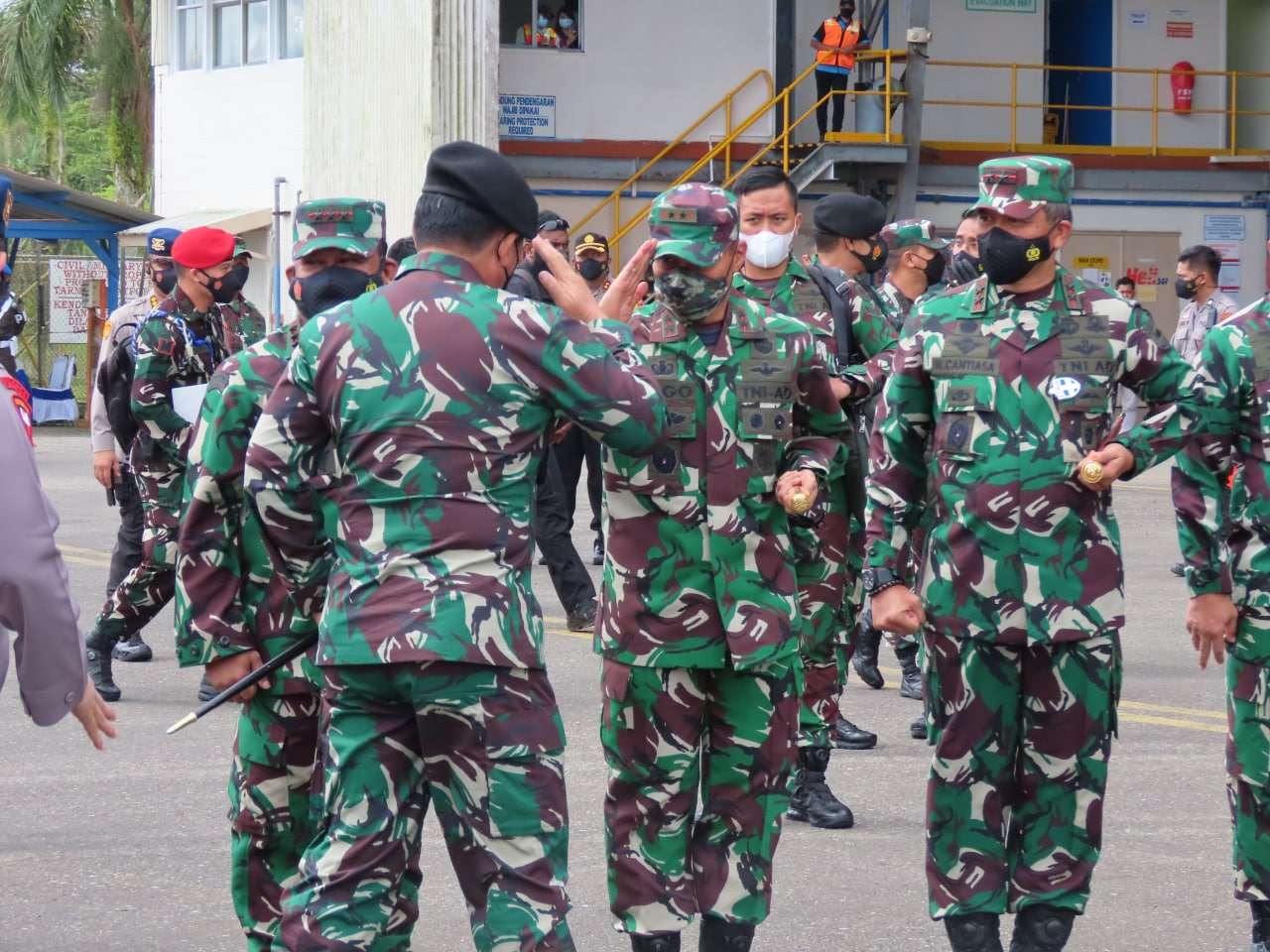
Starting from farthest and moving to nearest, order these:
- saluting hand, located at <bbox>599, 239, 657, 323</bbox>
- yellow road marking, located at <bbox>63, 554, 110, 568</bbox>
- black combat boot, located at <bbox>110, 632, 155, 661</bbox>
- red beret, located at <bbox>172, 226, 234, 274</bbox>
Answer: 1. yellow road marking, located at <bbox>63, 554, 110, 568</bbox>
2. black combat boot, located at <bbox>110, 632, 155, 661</bbox>
3. red beret, located at <bbox>172, 226, 234, 274</bbox>
4. saluting hand, located at <bbox>599, 239, 657, 323</bbox>

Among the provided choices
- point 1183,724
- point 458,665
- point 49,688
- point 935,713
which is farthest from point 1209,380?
point 1183,724

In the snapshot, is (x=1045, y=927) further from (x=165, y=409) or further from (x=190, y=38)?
(x=190, y=38)

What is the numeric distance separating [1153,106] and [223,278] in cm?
2105

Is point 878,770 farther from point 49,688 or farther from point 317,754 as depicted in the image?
point 49,688

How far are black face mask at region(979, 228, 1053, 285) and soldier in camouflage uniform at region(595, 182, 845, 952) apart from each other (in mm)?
606

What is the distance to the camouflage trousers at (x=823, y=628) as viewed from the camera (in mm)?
6316

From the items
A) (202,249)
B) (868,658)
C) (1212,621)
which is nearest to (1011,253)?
(1212,621)

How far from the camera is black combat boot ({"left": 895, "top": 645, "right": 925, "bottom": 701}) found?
28.1 feet

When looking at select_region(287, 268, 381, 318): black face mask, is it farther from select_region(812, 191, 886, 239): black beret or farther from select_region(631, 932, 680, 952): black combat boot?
select_region(812, 191, 886, 239): black beret

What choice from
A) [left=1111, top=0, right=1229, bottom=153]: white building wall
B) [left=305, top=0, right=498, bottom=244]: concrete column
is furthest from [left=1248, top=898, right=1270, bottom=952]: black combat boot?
[left=1111, top=0, right=1229, bottom=153]: white building wall

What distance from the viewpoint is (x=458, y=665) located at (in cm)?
366

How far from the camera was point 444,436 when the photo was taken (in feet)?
12.1

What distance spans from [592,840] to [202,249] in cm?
344

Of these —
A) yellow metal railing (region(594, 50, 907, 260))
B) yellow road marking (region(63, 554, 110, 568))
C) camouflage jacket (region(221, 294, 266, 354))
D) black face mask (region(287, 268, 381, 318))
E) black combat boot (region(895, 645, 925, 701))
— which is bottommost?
yellow road marking (region(63, 554, 110, 568))
